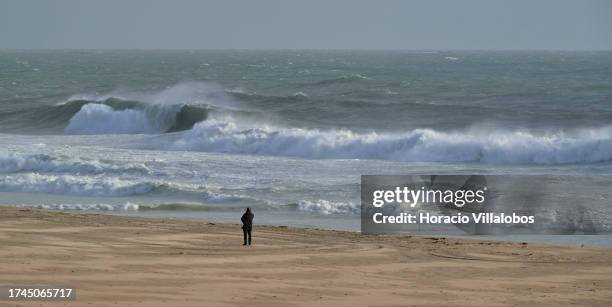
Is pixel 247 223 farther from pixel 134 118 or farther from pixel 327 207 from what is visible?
pixel 134 118

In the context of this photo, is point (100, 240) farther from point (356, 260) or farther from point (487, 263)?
point (487, 263)

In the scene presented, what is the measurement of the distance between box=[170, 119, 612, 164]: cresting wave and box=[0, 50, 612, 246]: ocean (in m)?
0.07

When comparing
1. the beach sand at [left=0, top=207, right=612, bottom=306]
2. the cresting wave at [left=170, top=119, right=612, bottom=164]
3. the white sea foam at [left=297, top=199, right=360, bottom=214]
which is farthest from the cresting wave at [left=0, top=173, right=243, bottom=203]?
the cresting wave at [left=170, top=119, right=612, bottom=164]

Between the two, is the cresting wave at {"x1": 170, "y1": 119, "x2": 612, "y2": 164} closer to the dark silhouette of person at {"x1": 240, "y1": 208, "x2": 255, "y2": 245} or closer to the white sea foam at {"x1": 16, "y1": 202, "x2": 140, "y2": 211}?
the white sea foam at {"x1": 16, "y1": 202, "x2": 140, "y2": 211}

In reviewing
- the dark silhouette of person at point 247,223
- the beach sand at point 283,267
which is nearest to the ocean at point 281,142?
the beach sand at point 283,267

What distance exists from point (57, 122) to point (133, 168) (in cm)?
2161

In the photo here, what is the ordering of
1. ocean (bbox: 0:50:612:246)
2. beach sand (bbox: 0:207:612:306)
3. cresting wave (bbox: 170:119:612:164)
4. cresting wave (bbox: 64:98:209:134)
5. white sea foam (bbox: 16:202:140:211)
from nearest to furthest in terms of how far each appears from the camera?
beach sand (bbox: 0:207:612:306) → white sea foam (bbox: 16:202:140:211) → ocean (bbox: 0:50:612:246) → cresting wave (bbox: 170:119:612:164) → cresting wave (bbox: 64:98:209:134)

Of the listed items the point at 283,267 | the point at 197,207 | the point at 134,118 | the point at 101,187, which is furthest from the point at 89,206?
the point at 134,118

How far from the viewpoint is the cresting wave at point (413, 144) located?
31.7 metres

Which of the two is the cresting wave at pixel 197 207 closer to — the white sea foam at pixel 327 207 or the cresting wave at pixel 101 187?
the white sea foam at pixel 327 207

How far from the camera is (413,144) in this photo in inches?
1325

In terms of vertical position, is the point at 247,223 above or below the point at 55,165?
below

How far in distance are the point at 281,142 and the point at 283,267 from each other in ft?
68.2

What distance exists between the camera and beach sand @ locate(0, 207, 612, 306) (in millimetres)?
12461
